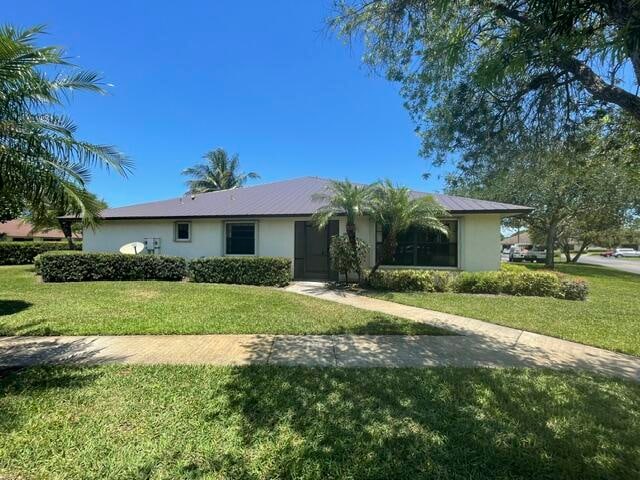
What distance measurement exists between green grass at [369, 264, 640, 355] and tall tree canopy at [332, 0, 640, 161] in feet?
13.1

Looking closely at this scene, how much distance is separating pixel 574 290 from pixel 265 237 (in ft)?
37.6

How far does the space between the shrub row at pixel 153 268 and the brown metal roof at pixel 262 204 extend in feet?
7.89

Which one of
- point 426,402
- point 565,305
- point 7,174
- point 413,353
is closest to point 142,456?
point 426,402

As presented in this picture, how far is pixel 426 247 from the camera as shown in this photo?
14.1 metres

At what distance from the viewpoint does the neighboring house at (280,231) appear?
527 inches

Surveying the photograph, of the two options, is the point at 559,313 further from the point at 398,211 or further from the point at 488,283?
the point at 398,211

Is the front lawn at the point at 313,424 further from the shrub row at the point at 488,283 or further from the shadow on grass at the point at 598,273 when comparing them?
the shadow on grass at the point at 598,273

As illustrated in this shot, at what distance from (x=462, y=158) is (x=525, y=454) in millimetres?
4546

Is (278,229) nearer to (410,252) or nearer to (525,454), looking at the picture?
(410,252)

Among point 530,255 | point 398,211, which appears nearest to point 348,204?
point 398,211

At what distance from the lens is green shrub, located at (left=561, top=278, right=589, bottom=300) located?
11281mm

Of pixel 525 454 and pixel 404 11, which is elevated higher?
pixel 404 11

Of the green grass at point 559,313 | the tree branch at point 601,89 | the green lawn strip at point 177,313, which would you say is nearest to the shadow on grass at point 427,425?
the green lawn strip at point 177,313

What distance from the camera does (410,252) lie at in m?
14.3
